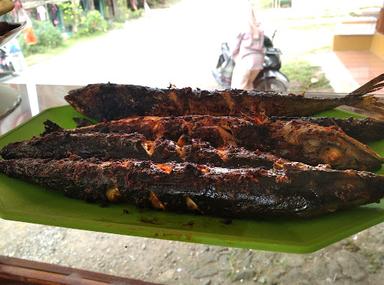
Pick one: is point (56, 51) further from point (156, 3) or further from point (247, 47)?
point (247, 47)

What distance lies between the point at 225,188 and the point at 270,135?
0.33 metres

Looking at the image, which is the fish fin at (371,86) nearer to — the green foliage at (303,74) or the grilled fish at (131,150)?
the grilled fish at (131,150)

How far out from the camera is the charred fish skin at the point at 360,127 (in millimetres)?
1260

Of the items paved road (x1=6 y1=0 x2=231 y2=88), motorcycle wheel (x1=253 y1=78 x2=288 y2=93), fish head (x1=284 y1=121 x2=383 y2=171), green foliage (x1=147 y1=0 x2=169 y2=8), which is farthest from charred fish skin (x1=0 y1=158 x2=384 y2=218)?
motorcycle wheel (x1=253 y1=78 x2=288 y2=93)

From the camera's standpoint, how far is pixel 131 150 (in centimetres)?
118

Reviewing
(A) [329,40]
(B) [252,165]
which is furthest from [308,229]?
(A) [329,40]

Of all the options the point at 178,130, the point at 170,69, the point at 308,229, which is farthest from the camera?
the point at 170,69

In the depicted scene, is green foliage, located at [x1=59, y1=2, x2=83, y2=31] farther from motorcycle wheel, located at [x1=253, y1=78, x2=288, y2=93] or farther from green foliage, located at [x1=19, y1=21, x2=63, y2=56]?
motorcycle wheel, located at [x1=253, y1=78, x2=288, y2=93]

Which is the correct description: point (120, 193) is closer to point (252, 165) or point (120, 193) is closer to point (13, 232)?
point (252, 165)

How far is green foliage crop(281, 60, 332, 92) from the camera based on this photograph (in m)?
2.72

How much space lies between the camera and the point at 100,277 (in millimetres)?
1074

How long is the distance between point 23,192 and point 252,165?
0.67m

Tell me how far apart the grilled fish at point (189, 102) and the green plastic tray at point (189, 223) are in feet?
1.63

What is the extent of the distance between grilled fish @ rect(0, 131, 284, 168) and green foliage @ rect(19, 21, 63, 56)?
1.92 metres
